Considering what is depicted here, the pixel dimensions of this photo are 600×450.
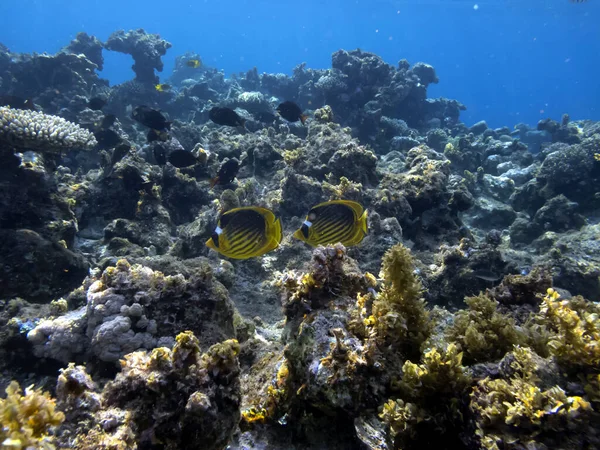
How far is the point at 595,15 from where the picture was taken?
63562 mm

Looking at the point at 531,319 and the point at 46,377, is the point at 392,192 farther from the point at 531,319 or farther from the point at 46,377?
Answer: the point at 46,377

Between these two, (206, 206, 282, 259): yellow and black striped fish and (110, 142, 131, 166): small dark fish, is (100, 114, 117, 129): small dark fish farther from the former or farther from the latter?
(206, 206, 282, 259): yellow and black striped fish

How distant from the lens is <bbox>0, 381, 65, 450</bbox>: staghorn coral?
1.20 meters

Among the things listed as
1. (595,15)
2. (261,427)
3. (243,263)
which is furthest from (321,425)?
(595,15)

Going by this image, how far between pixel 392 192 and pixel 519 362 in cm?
509

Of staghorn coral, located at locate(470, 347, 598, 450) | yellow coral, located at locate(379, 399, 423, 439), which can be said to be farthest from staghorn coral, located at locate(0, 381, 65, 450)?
staghorn coral, located at locate(470, 347, 598, 450)

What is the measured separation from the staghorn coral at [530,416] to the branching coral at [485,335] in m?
0.46

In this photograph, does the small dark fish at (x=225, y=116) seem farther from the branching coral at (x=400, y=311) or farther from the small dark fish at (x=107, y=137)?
the branching coral at (x=400, y=311)

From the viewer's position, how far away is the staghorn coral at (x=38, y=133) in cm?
511

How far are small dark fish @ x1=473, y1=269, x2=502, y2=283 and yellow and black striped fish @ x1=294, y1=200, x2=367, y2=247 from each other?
9.62 ft

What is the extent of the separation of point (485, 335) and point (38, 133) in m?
6.62

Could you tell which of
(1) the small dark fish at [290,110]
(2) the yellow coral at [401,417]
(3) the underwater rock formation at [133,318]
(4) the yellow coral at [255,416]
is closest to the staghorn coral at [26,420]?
(4) the yellow coral at [255,416]

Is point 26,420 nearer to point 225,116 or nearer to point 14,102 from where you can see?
point 225,116

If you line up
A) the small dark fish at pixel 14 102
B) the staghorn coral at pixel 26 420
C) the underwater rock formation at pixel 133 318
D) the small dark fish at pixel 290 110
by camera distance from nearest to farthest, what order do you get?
1. the staghorn coral at pixel 26 420
2. the underwater rock formation at pixel 133 318
3. the small dark fish at pixel 290 110
4. the small dark fish at pixel 14 102
